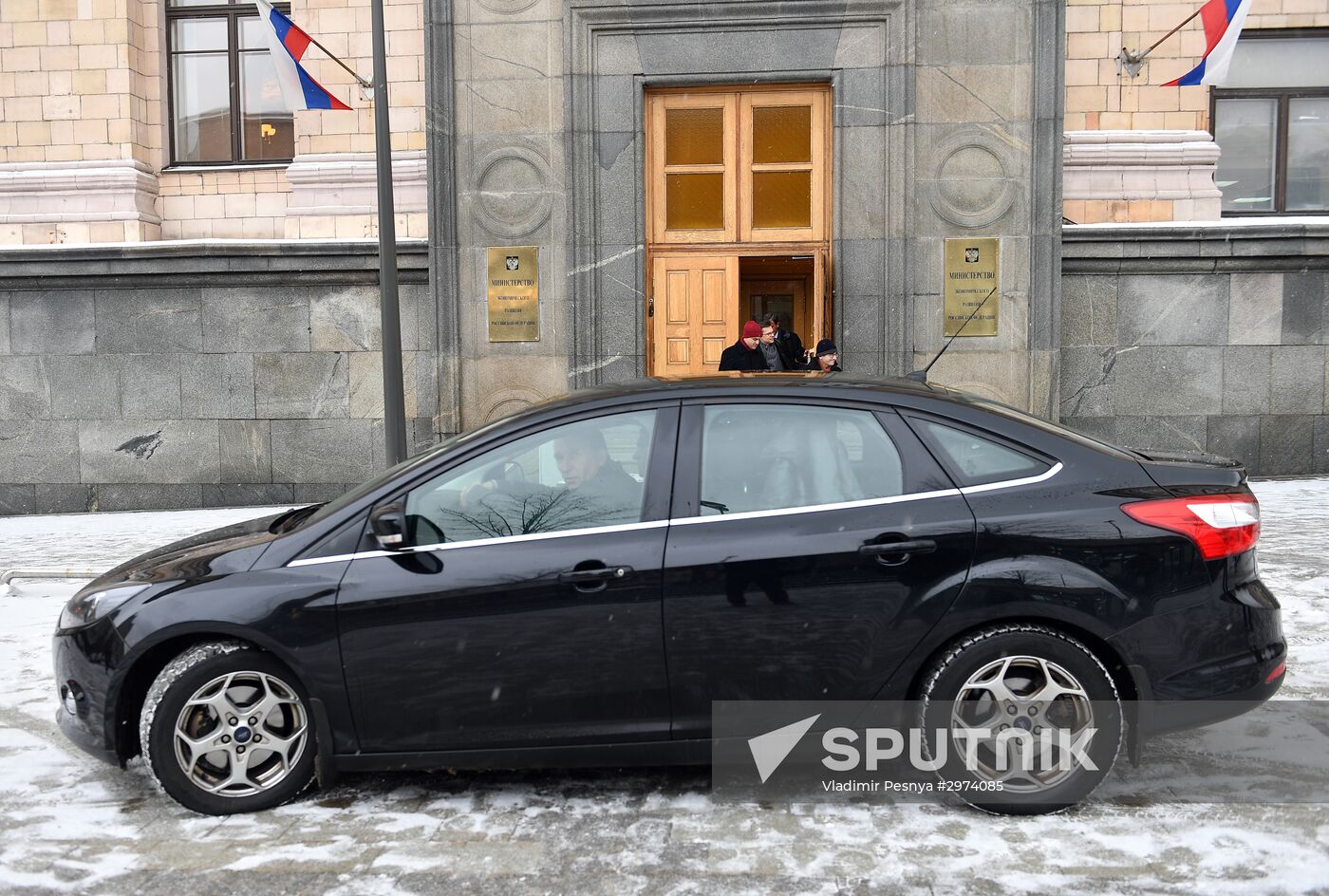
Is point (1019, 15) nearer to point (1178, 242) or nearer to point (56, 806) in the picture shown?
point (1178, 242)

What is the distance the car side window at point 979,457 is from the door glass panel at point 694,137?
831 cm

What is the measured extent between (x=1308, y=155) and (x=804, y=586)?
1136 centimetres

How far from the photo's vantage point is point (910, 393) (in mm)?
4234

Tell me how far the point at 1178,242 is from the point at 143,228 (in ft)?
35.9

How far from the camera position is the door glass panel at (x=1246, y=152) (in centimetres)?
1241

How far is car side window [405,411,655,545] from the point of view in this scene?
404cm

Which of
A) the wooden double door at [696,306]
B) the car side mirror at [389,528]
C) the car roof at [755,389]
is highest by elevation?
the wooden double door at [696,306]

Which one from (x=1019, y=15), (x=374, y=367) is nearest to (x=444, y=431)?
(x=374, y=367)

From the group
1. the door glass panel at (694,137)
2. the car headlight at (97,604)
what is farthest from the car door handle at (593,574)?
the door glass panel at (694,137)

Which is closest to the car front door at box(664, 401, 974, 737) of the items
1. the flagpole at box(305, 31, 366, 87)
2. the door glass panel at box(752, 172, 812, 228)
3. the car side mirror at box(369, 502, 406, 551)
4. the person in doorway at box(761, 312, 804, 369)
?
the car side mirror at box(369, 502, 406, 551)

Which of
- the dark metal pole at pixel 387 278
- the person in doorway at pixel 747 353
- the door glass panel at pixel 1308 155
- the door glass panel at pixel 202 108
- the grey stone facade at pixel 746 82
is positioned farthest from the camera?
the door glass panel at pixel 202 108

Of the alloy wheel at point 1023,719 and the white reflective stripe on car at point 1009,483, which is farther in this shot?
the white reflective stripe on car at point 1009,483

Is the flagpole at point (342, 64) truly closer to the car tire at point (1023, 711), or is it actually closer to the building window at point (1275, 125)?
the building window at point (1275, 125)

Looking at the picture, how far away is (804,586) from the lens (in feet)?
12.8
